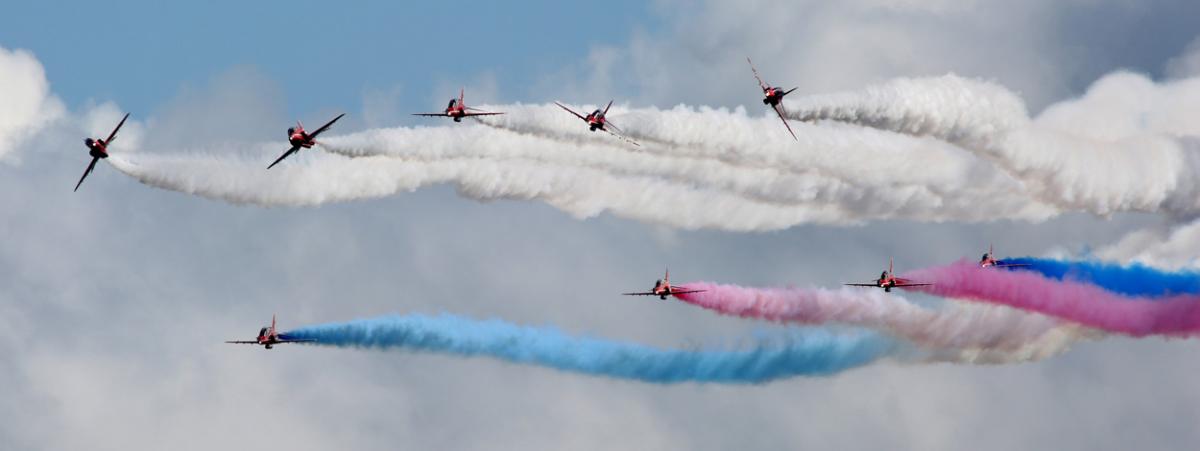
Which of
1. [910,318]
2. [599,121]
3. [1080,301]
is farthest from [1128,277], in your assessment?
[599,121]

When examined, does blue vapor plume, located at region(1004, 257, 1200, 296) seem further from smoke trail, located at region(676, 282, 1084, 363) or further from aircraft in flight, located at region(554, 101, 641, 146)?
aircraft in flight, located at region(554, 101, 641, 146)

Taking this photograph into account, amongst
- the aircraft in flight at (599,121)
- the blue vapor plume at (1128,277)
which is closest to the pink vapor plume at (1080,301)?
the blue vapor plume at (1128,277)

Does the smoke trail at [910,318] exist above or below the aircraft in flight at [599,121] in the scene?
below

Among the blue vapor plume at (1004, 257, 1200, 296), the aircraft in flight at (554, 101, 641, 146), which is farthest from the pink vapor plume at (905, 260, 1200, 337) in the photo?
the aircraft in flight at (554, 101, 641, 146)

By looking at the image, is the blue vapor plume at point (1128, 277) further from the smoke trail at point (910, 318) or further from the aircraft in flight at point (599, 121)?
the aircraft in flight at point (599, 121)

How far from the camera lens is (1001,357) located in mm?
130750

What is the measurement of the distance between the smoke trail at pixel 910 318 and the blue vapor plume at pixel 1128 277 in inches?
84.8

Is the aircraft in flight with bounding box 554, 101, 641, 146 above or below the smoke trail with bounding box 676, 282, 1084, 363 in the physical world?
above

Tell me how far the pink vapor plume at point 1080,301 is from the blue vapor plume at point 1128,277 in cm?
26

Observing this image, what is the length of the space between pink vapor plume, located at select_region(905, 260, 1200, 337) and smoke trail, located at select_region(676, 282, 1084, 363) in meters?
1.37

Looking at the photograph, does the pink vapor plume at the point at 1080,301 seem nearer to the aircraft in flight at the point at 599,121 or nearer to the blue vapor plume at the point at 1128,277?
the blue vapor plume at the point at 1128,277

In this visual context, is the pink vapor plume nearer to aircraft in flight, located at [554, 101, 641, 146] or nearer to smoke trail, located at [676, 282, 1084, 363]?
smoke trail, located at [676, 282, 1084, 363]

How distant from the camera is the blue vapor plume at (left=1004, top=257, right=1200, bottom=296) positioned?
12850 cm

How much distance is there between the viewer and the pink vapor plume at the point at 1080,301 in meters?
128
